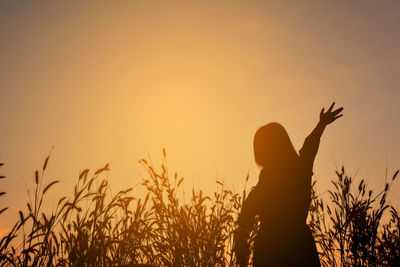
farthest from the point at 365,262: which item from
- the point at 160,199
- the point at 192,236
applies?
the point at 160,199

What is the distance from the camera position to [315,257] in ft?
8.45

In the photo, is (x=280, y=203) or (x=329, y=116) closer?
(x=280, y=203)

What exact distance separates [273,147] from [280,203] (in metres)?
0.51

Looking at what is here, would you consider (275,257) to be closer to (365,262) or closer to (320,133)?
(320,133)

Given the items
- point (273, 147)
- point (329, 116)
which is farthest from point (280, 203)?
point (329, 116)

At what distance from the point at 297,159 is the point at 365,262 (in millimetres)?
1783

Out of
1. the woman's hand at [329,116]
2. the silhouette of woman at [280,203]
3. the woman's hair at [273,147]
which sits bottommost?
the silhouette of woman at [280,203]

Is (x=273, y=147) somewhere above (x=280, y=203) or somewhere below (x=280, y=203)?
above

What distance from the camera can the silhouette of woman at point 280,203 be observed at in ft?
8.43

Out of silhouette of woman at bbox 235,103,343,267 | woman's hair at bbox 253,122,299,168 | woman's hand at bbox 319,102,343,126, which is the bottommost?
silhouette of woman at bbox 235,103,343,267

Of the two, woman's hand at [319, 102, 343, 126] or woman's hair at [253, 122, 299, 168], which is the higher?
woman's hand at [319, 102, 343, 126]

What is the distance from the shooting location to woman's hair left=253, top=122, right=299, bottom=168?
113 inches

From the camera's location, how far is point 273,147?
2.93 metres

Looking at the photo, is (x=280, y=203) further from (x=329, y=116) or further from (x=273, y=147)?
(x=329, y=116)
